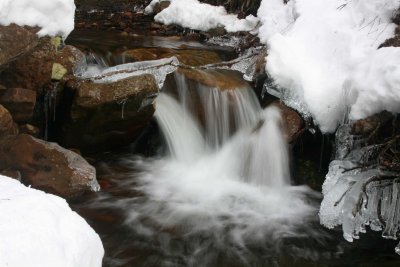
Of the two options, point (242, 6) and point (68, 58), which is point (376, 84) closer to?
point (68, 58)

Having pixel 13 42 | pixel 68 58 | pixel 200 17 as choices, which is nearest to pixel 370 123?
pixel 68 58

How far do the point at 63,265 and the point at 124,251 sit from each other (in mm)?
1745

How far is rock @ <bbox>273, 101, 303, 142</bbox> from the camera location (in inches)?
190

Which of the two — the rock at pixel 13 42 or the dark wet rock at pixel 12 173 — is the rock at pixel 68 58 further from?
the dark wet rock at pixel 12 173

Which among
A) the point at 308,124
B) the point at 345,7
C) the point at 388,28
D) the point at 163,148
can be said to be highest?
the point at 345,7

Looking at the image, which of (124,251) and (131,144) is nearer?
(124,251)

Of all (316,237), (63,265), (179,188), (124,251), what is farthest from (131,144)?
(63,265)

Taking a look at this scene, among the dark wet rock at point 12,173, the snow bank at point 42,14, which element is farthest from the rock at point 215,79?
the dark wet rock at point 12,173

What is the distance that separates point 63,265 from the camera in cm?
195

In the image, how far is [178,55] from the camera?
20.8 ft

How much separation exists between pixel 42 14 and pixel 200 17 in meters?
4.92

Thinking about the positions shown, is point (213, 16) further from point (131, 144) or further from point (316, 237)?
point (316, 237)

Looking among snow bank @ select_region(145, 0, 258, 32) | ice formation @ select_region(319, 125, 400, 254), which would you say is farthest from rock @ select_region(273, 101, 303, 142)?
snow bank @ select_region(145, 0, 258, 32)

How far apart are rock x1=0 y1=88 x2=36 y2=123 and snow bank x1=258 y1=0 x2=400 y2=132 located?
2804 mm
